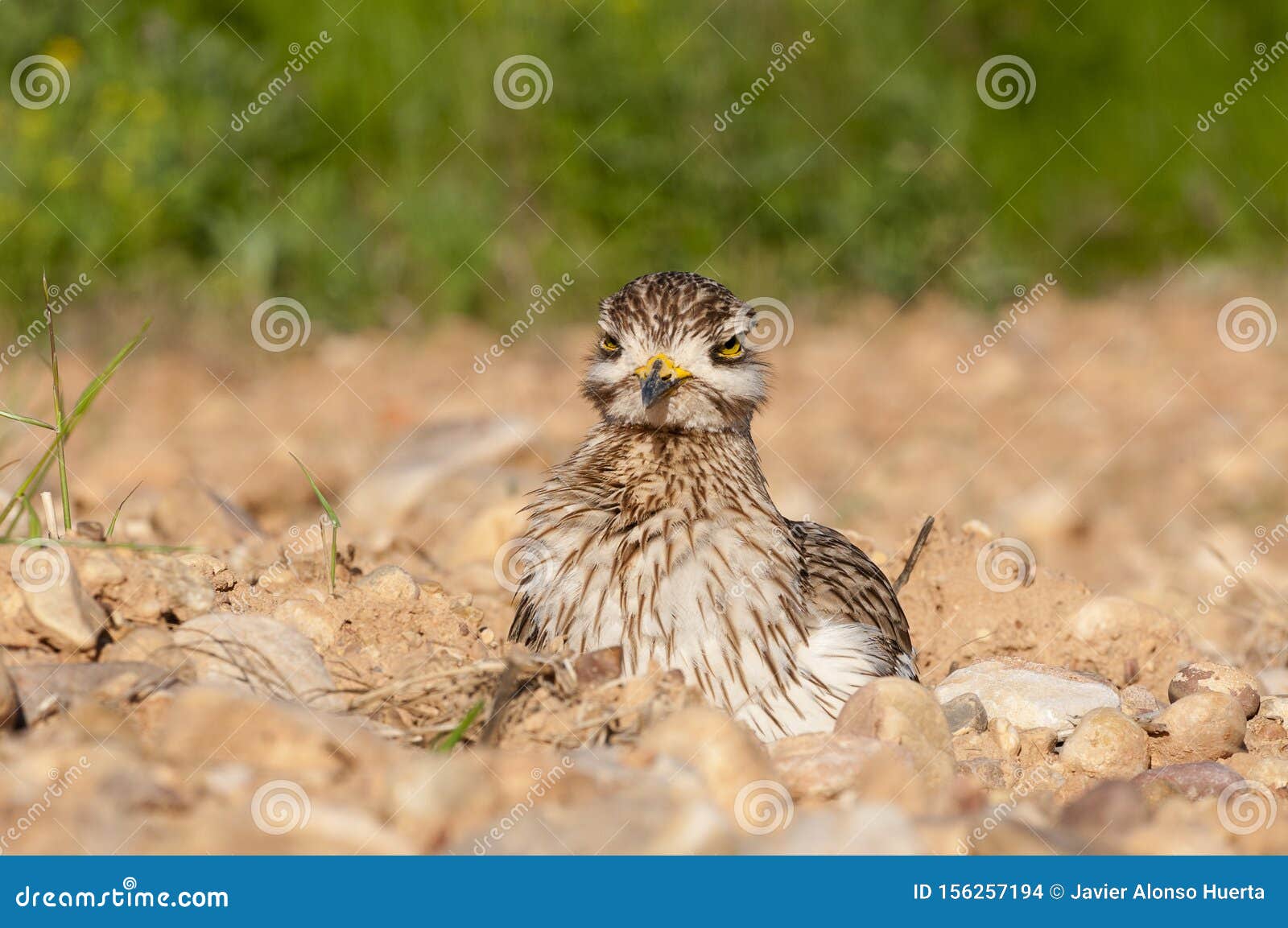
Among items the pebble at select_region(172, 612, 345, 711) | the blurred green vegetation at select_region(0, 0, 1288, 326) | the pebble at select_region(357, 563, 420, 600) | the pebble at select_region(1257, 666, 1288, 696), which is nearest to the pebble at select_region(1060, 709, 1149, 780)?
the pebble at select_region(1257, 666, 1288, 696)

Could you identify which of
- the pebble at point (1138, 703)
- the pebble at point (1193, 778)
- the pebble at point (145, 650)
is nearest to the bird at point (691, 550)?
the pebble at point (1138, 703)

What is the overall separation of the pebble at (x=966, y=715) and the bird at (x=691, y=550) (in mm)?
223

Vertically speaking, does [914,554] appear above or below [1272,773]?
above

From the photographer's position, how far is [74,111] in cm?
1266

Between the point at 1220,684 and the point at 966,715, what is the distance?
3.17 feet

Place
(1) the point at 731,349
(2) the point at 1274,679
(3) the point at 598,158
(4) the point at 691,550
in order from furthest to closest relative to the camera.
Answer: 1. (3) the point at 598,158
2. (2) the point at 1274,679
3. (1) the point at 731,349
4. (4) the point at 691,550

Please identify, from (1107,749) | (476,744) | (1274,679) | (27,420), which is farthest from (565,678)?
(1274,679)

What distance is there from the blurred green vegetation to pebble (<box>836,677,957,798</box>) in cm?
908

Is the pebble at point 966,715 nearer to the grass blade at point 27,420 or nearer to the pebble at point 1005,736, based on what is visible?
the pebble at point 1005,736

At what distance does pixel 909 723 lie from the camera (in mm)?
4016

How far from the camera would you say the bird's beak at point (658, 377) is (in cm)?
467

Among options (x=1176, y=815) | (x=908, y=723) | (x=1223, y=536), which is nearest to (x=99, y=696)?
(x=908, y=723)

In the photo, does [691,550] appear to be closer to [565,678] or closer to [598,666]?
[598,666]

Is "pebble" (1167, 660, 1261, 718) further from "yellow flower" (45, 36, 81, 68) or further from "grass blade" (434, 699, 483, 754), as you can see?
"yellow flower" (45, 36, 81, 68)
